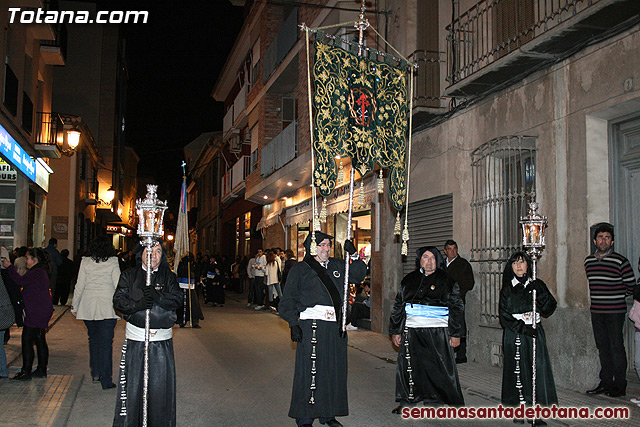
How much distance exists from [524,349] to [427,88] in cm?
732

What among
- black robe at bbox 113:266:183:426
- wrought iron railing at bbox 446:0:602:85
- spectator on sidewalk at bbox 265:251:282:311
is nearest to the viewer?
black robe at bbox 113:266:183:426

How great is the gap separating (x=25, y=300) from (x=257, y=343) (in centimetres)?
532

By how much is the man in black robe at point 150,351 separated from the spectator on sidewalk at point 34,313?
306 cm

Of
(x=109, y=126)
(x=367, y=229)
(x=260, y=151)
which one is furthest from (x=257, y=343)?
(x=109, y=126)

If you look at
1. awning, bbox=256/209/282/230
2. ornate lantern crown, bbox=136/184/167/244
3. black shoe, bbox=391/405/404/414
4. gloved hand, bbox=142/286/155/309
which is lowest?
black shoe, bbox=391/405/404/414

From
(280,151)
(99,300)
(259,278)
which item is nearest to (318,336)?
(99,300)

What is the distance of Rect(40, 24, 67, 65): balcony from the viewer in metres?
21.4

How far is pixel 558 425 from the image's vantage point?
6.85 meters

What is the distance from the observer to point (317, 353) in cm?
662

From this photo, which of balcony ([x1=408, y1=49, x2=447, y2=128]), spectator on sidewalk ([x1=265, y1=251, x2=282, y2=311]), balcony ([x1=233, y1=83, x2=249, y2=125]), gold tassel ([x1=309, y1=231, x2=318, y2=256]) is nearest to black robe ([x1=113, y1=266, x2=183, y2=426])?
gold tassel ([x1=309, y1=231, x2=318, y2=256])

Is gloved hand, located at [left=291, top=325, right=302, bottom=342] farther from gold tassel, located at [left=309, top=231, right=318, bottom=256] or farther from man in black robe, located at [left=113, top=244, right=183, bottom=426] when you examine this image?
man in black robe, located at [left=113, top=244, right=183, bottom=426]

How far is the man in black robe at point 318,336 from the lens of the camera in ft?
21.3

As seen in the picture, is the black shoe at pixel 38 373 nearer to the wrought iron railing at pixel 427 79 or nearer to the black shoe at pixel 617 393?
the black shoe at pixel 617 393

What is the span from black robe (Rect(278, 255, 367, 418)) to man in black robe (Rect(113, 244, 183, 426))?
124 cm
